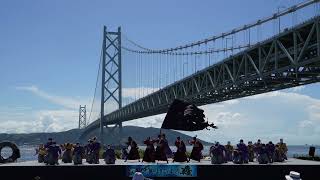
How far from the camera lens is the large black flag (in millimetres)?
21250

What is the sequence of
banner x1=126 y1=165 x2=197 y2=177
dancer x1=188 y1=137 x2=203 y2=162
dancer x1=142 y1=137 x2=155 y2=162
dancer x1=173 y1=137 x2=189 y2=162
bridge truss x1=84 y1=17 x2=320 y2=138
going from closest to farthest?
banner x1=126 y1=165 x2=197 y2=177
dancer x1=142 y1=137 x2=155 y2=162
dancer x1=173 y1=137 x2=189 y2=162
dancer x1=188 y1=137 x2=203 y2=162
bridge truss x1=84 y1=17 x2=320 y2=138

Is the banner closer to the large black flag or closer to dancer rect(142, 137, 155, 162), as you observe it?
dancer rect(142, 137, 155, 162)

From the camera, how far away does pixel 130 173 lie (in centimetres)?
2211

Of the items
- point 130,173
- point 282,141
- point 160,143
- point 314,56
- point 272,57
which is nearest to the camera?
point 130,173

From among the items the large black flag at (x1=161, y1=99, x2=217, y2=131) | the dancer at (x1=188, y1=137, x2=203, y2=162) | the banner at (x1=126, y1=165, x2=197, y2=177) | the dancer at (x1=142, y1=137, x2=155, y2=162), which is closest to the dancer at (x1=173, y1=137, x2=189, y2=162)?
the dancer at (x1=188, y1=137, x2=203, y2=162)

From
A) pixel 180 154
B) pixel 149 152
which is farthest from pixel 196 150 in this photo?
pixel 149 152

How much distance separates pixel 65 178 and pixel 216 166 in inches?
239

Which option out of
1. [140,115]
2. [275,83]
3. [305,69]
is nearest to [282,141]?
[305,69]

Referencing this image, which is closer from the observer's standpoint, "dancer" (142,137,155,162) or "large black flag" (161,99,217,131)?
"large black flag" (161,99,217,131)

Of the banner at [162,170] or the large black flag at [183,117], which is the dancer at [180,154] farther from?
the large black flag at [183,117]

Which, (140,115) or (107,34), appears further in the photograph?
(107,34)

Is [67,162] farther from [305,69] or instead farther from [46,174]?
[305,69]

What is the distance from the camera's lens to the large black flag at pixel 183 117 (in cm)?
2125

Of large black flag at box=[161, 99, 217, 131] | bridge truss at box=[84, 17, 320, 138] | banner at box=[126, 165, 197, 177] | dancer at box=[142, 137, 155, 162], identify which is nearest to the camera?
large black flag at box=[161, 99, 217, 131]
